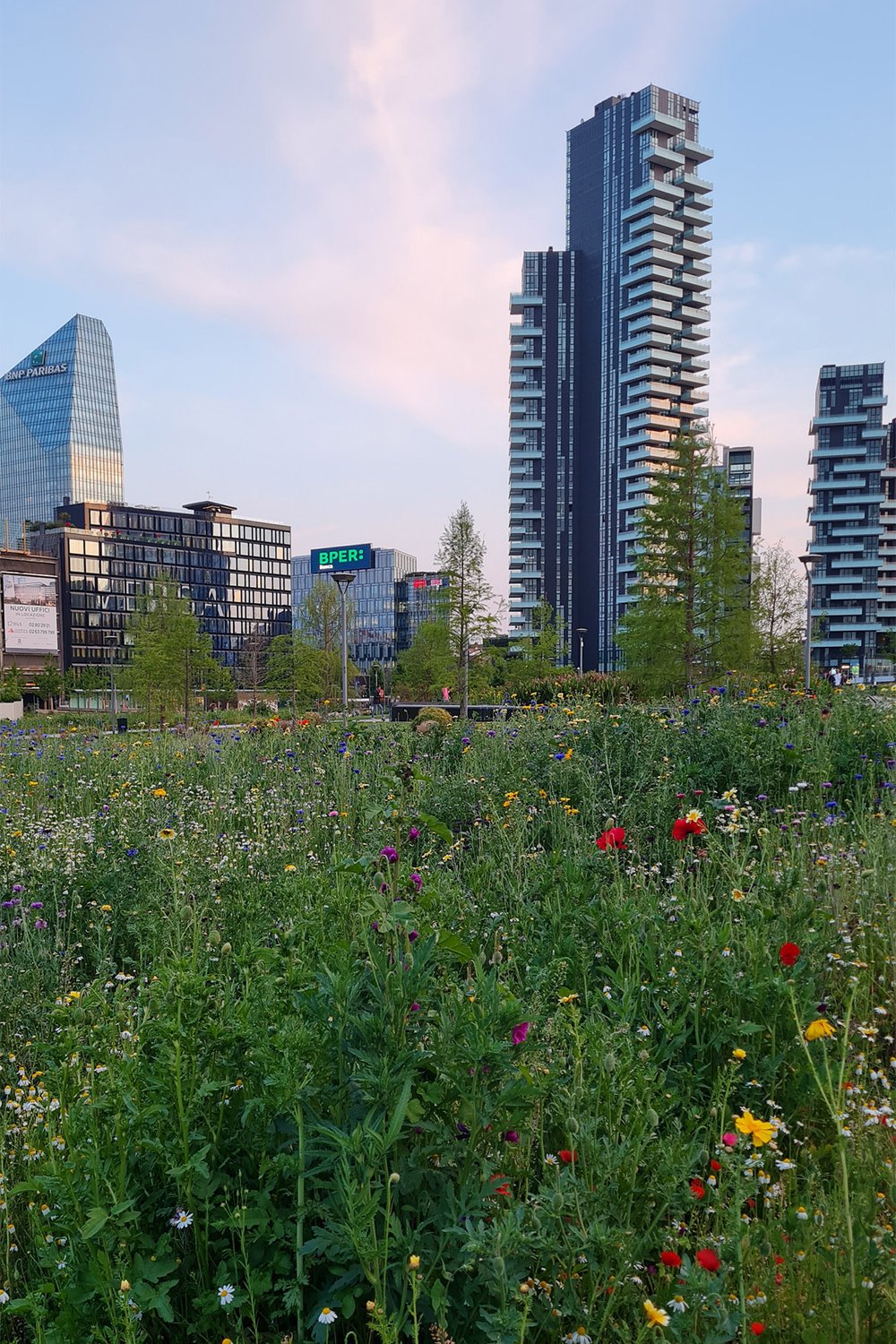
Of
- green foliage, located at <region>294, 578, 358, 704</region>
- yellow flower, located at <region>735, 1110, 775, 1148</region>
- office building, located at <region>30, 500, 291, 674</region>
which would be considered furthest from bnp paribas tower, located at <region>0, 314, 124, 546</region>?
yellow flower, located at <region>735, 1110, 775, 1148</region>

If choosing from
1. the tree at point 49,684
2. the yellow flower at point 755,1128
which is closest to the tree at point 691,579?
the yellow flower at point 755,1128

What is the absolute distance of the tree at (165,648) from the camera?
33.7 m

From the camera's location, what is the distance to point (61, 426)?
6083 inches

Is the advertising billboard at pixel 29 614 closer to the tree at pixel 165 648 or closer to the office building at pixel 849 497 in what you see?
the tree at pixel 165 648

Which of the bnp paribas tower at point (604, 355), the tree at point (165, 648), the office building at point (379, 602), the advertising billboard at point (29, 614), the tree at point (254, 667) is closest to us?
→ the tree at point (165, 648)

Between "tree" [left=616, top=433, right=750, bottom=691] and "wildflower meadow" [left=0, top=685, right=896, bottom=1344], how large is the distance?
71.1 feet

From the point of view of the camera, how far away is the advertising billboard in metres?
91.2

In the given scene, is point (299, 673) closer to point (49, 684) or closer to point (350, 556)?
point (350, 556)

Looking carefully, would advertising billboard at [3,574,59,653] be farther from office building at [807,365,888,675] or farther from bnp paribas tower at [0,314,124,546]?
office building at [807,365,888,675]

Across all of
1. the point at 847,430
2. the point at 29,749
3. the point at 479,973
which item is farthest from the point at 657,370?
the point at 479,973

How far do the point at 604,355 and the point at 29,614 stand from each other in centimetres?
8371

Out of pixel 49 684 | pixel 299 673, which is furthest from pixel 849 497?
pixel 49 684

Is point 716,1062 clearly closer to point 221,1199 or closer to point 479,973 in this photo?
point 479,973

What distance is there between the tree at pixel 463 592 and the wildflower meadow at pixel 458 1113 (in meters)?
27.5
